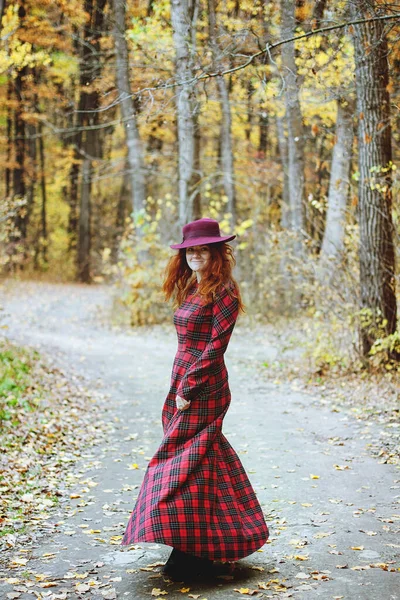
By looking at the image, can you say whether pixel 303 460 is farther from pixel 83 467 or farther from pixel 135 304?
pixel 135 304

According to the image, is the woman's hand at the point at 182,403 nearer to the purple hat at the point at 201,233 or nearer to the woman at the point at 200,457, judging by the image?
the woman at the point at 200,457

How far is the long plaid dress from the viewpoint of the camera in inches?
166

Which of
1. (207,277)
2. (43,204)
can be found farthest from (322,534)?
(43,204)

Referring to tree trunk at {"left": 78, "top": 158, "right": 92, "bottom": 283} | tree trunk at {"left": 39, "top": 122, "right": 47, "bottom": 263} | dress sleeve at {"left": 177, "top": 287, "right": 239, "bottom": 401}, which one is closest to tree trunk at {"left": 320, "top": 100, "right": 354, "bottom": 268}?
dress sleeve at {"left": 177, "top": 287, "right": 239, "bottom": 401}

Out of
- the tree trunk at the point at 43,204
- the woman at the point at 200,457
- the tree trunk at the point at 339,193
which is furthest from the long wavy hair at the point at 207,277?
the tree trunk at the point at 43,204

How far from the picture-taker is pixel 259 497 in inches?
240

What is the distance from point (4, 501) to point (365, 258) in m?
6.09

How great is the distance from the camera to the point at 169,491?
4254 mm

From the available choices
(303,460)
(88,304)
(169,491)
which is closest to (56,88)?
(88,304)

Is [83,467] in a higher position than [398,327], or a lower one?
lower

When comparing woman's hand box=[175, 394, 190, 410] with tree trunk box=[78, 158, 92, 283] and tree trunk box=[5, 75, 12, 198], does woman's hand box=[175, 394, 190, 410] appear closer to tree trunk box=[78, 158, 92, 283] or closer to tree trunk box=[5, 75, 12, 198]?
tree trunk box=[5, 75, 12, 198]

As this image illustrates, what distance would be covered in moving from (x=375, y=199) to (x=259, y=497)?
5.22 m

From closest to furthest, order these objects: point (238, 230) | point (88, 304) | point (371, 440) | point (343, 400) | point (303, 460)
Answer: point (303, 460) → point (371, 440) → point (343, 400) → point (238, 230) → point (88, 304)

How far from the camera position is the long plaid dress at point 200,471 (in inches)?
166
